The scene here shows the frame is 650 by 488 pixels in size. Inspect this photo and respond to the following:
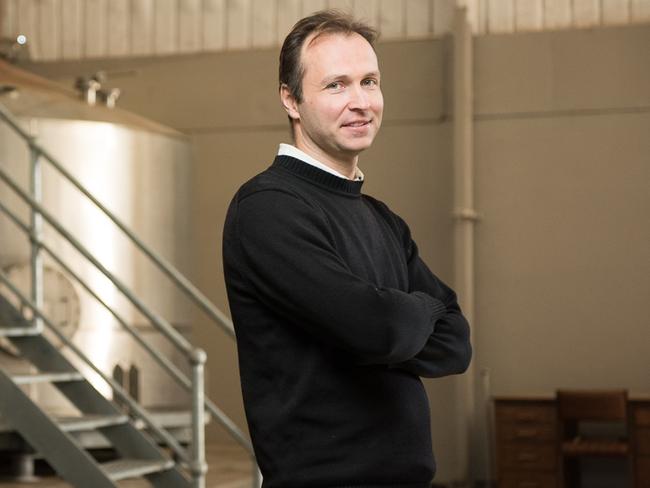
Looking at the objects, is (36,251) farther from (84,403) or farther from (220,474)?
(220,474)

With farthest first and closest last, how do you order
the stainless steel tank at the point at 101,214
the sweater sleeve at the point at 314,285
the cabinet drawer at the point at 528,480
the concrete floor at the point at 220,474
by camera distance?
the cabinet drawer at the point at 528,480 → the stainless steel tank at the point at 101,214 → the concrete floor at the point at 220,474 → the sweater sleeve at the point at 314,285

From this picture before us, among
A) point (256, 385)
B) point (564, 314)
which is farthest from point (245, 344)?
point (564, 314)

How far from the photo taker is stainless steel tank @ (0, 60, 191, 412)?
22.7ft

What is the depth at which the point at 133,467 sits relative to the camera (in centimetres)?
484

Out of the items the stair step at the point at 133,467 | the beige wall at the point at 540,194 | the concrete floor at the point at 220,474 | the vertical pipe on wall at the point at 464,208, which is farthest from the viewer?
the vertical pipe on wall at the point at 464,208

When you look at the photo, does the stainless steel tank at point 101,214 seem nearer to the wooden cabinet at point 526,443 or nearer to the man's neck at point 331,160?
the wooden cabinet at point 526,443

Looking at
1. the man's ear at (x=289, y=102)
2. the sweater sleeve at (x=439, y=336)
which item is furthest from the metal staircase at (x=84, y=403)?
the man's ear at (x=289, y=102)

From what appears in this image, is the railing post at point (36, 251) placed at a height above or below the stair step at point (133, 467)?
above

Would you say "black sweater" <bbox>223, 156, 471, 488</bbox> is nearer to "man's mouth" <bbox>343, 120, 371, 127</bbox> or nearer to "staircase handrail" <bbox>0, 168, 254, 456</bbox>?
"man's mouth" <bbox>343, 120, 371, 127</bbox>

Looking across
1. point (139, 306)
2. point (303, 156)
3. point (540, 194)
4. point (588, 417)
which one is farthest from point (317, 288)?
point (540, 194)

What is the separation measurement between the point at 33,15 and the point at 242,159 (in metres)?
2.14

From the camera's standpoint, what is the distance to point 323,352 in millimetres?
1668

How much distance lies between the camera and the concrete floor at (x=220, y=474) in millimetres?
6410

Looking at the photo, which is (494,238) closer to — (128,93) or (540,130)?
(540,130)
